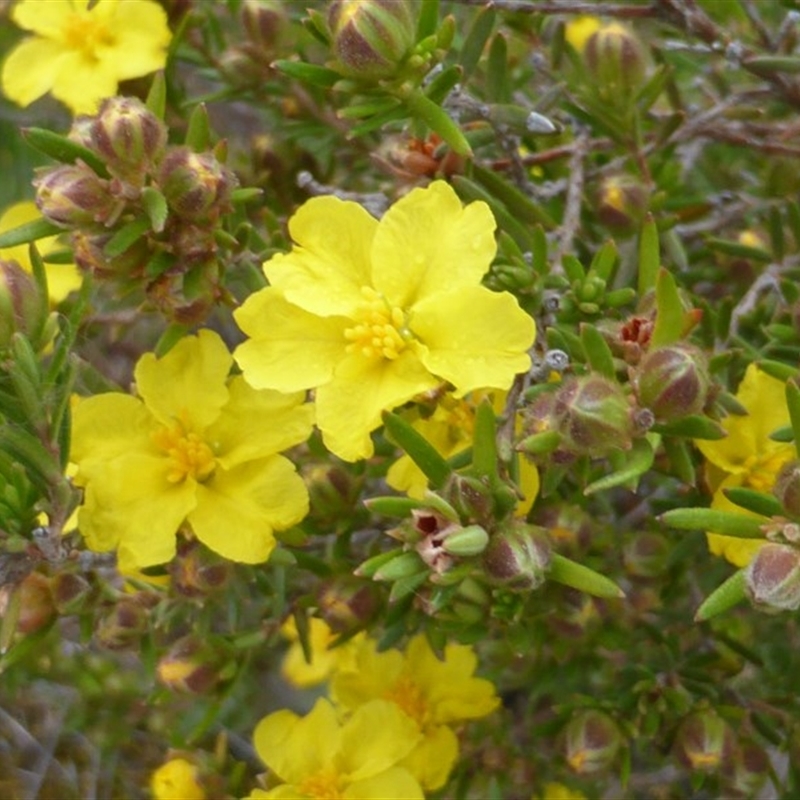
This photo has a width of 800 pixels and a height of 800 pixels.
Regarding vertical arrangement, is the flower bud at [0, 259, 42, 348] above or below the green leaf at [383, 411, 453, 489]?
above

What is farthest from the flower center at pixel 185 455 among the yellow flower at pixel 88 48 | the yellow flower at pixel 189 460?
the yellow flower at pixel 88 48

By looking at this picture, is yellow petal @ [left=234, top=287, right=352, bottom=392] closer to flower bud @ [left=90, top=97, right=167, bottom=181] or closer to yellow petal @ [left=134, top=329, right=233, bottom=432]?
yellow petal @ [left=134, top=329, right=233, bottom=432]

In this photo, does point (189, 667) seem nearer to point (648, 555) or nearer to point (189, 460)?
point (189, 460)

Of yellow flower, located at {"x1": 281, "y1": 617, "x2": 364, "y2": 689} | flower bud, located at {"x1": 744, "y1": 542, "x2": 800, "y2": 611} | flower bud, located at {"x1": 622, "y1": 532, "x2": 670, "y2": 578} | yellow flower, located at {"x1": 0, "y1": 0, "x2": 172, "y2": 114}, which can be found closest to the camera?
flower bud, located at {"x1": 744, "y1": 542, "x2": 800, "y2": 611}

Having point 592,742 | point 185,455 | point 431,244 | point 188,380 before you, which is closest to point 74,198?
point 188,380

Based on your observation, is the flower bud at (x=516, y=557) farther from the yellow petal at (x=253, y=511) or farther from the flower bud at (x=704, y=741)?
the flower bud at (x=704, y=741)

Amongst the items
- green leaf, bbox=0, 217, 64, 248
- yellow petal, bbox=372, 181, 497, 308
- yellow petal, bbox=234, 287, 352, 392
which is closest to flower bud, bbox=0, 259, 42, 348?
green leaf, bbox=0, 217, 64, 248

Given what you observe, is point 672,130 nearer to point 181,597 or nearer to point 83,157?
point 83,157
